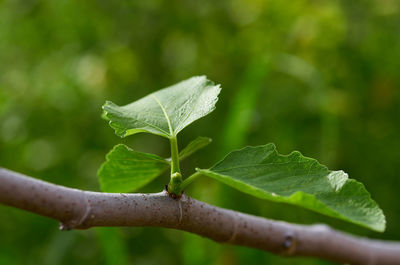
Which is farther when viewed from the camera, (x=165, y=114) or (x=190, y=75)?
(x=190, y=75)

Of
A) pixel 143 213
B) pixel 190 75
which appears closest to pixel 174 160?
pixel 143 213

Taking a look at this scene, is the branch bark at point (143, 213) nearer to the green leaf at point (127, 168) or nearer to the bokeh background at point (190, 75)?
the green leaf at point (127, 168)

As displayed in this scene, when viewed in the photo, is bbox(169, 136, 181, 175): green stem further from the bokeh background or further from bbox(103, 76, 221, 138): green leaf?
the bokeh background

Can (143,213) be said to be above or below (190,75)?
above

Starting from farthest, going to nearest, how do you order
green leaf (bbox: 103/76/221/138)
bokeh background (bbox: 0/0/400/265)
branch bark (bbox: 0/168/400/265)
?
bokeh background (bbox: 0/0/400/265) → green leaf (bbox: 103/76/221/138) → branch bark (bbox: 0/168/400/265)

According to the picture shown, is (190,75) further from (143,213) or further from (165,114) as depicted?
(143,213)

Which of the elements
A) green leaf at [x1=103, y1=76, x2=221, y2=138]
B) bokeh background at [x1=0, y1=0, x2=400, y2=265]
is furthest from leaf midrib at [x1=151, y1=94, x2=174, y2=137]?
bokeh background at [x1=0, y1=0, x2=400, y2=265]
